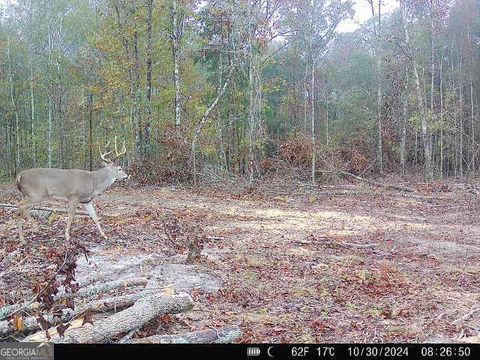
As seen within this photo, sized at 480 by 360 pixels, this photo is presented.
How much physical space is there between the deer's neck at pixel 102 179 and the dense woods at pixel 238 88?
1015 cm

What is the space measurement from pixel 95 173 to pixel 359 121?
25.7 metres

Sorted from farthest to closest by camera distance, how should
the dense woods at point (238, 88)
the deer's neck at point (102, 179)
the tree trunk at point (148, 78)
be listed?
the tree trunk at point (148, 78) < the dense woods at point (238, 88) < the deer's neck at point (102, 179)

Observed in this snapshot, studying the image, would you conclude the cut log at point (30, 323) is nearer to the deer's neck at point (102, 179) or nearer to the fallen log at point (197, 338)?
the fallen log at point (197, 338)

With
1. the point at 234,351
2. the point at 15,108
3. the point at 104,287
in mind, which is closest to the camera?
the point at 234,351

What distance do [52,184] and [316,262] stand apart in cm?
440

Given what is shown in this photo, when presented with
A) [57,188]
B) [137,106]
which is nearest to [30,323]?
[57,188]

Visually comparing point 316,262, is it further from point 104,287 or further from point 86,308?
point 86,308

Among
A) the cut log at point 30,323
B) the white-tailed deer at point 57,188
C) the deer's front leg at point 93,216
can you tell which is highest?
the white-tailed deer at point 57,188

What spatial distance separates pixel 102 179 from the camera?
1007 cm

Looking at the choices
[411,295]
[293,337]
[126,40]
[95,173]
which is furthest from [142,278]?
[126,40]

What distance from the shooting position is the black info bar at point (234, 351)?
3844 mm

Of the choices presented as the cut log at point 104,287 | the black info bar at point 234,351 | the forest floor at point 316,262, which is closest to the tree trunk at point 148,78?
the forest floor at point 316,262

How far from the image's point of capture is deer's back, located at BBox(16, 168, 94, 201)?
904 centimetres

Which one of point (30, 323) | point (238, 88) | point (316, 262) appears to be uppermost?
point (238, 88)
